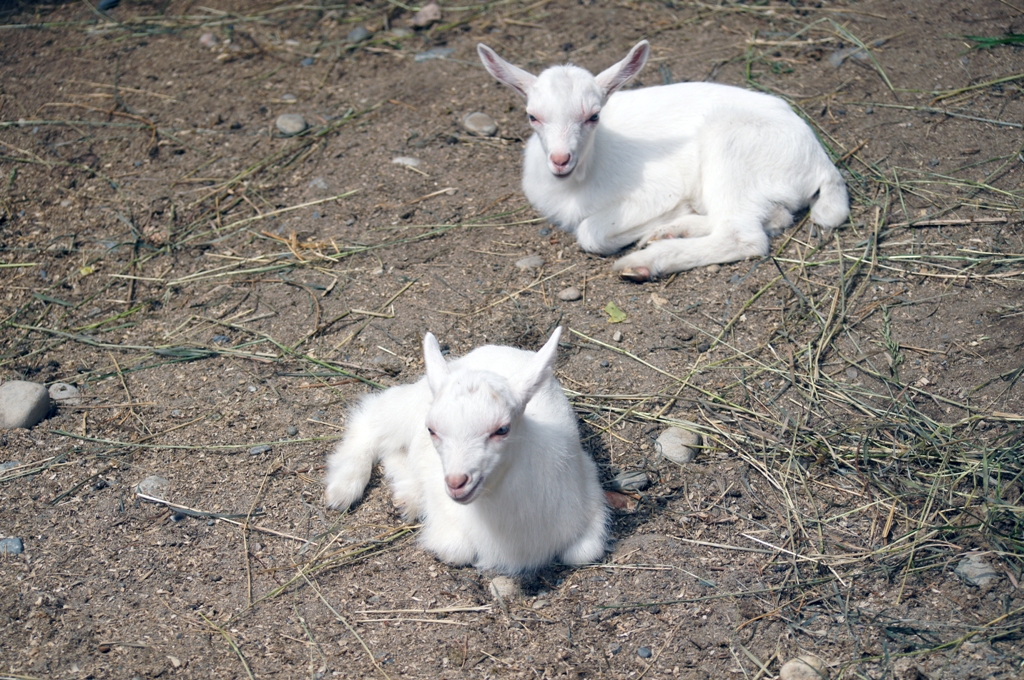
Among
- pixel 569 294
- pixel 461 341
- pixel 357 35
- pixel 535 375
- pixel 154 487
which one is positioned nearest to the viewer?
pixel 535 375

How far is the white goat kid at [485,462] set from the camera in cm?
297

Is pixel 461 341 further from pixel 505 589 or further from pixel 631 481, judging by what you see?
pixel 505 589

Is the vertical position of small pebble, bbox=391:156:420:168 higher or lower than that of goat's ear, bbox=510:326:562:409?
lower

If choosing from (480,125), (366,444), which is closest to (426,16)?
(480,125)

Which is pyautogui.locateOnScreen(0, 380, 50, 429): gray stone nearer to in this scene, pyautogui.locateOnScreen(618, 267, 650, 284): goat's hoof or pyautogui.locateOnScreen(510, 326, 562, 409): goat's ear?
pyautogui.locateOnScreen(510, 326, 562, 409): goat's ear

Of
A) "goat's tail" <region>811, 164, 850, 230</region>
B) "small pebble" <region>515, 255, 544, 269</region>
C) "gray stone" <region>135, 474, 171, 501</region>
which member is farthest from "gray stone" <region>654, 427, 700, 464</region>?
"gray stone" <region>135, 474, 171, 501</region>

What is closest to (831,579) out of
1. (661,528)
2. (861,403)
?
(661,528)

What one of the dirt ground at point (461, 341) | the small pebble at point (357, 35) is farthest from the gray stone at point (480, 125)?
the small pebble at point (357, 35)

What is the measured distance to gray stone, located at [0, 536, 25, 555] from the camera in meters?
3.45

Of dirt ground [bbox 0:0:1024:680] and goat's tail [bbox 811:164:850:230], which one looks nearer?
dirt ground [bbox 0:0:1024:680]

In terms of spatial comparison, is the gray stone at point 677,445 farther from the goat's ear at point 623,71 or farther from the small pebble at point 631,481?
the goat's ear at point 623,71

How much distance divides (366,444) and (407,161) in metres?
2.32

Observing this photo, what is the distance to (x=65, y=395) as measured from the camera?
421 cm

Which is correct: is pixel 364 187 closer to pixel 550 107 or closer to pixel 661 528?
pixel 550 107
